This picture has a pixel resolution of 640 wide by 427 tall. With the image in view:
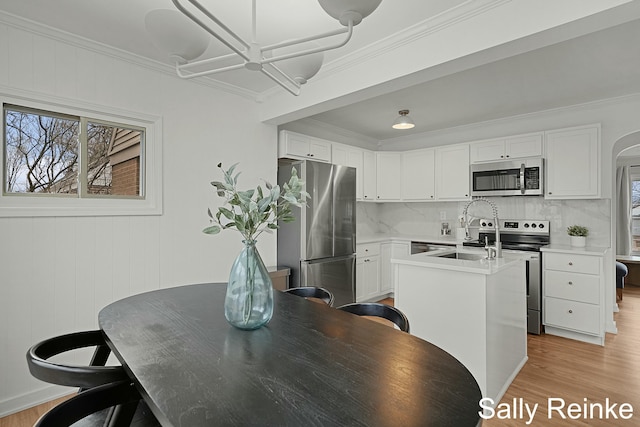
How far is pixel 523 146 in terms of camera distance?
402 centimetres

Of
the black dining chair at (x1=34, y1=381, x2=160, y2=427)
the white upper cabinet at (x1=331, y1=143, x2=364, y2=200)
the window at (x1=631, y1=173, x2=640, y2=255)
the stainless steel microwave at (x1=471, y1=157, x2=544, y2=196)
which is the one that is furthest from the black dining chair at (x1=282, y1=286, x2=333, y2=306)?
the window at (x1=631, y1=173, x2=640, y2=255)

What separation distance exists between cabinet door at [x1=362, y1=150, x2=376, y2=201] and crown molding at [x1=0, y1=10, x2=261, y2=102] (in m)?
2.36

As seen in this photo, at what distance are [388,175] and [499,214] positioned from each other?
64.5 inches

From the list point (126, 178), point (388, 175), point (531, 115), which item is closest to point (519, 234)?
point (531, 115)

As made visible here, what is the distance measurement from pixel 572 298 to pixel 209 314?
3.73 metres

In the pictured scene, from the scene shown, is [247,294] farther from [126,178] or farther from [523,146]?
[523,146]

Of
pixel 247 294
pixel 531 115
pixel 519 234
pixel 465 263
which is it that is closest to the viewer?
pixel 247 294

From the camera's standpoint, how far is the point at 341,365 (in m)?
1.05

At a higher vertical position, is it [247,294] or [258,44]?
[258,44]

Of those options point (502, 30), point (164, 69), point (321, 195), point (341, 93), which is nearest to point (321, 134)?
point (321, 195)

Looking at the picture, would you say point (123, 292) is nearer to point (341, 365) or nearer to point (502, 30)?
point (341, 365)

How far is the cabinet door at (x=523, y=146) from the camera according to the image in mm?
3924

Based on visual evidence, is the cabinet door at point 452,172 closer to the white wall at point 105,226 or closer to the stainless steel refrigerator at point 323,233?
the stainless steel refrigerator at point 323,233

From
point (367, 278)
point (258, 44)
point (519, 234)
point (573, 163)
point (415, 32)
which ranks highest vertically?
point (415, 32)
